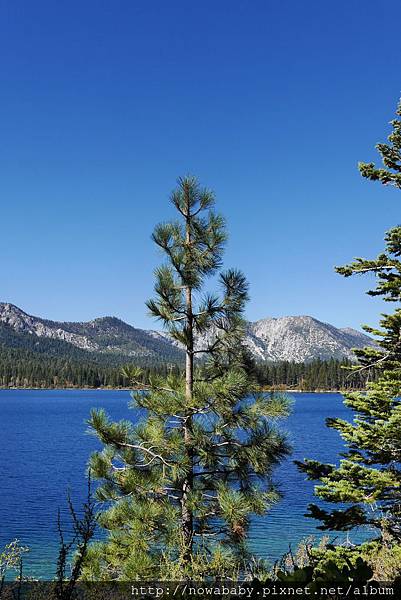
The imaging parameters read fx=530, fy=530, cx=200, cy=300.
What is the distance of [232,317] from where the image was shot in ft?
35.9

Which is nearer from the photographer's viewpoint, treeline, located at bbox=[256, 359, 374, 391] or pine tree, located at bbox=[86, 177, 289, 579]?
pine tree, located at bbox=[86, 177, 289, 579]

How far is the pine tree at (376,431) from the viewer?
895cm

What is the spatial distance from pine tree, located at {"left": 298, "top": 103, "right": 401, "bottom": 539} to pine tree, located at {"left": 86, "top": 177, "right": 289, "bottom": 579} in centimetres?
123

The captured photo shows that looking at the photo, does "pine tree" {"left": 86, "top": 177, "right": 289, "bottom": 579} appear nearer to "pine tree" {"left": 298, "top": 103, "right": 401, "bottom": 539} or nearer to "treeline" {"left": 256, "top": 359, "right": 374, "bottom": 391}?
"pine tree" {"left": 298, "top": 103, "right": 401, "bottom": 539}

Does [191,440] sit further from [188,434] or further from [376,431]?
[376,431]

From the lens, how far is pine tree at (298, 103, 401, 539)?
8945mm

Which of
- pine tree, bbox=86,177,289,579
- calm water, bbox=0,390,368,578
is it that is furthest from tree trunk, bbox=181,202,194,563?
calm water, bbox=0,390,368,578

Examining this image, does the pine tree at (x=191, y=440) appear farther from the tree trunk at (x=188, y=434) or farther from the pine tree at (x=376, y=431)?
the pine tree at (x=376, y=431)

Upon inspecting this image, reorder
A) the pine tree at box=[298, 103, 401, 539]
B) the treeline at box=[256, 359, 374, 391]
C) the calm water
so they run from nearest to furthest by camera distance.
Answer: the pine tree at box=[298, 103, 401, 539], the calm water, the treeline at box=[256, 359, 374, 391]

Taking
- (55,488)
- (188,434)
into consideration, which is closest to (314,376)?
(55,488)

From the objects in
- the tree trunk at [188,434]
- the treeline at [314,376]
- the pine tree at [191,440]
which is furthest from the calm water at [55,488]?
the treeline at [314,376]

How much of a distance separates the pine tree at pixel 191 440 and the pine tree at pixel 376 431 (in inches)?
48.3

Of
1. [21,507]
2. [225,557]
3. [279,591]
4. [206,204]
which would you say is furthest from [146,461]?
[21,507]

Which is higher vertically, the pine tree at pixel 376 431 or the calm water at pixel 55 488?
the pine tree at pixel 376 431
